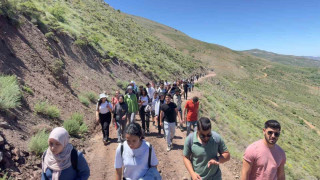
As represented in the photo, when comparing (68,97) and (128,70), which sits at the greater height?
(128,70)

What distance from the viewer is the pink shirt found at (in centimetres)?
289

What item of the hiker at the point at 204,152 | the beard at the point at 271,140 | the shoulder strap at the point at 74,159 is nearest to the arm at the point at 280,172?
the beard at the point at 271,140

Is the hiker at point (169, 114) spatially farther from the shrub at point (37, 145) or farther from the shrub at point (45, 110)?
the shrub at point (45, 110)

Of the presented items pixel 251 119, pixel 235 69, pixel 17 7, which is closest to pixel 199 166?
pixel 17 7

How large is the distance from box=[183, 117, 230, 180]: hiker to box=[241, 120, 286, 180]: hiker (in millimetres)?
352

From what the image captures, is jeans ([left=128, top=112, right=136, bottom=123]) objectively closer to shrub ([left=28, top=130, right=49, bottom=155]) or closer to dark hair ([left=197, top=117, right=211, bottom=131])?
shrub ([left=28, top=130, right=49, bottom=155])

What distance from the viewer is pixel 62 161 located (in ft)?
8.25

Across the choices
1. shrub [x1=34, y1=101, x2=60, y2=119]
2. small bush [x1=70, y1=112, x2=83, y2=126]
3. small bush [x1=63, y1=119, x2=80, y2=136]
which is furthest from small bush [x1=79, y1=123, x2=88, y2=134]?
shrub [x1=34, y1=101, x2=60, y2=119]

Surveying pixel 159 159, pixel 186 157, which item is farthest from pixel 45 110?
pixel 186 157

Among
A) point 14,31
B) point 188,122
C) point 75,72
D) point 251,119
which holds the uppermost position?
point 14,31

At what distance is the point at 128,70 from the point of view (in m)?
20.1

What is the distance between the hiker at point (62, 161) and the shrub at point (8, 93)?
4.16 metres

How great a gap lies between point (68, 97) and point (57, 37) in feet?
20.4

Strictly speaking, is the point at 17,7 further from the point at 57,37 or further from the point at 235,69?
the point at 235,69
